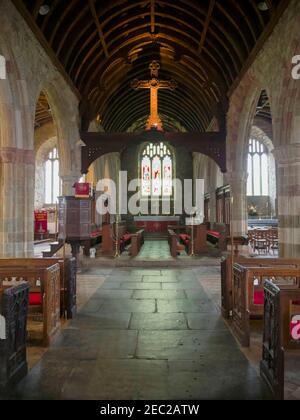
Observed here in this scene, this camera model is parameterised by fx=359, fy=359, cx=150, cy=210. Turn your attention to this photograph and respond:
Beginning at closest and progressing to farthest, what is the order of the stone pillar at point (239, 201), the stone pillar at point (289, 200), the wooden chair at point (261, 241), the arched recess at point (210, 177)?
the stone pillar at point (289, 200) < the stone pillar at point (239, 201) < the wooden chair at point (261, 241) < the arched recess at point (210, 177)

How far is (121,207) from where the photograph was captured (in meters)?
19.7

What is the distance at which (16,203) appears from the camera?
659 cm

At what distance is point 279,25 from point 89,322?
5.85 metres

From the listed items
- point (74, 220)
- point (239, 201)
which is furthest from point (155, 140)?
point (74, 220)

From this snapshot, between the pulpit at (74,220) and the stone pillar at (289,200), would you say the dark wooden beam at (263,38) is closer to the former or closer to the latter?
the stone pillar at (289,200)

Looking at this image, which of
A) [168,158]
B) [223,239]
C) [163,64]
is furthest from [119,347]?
[168,158]

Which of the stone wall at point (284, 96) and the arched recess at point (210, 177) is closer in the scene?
the stone wall at point (284, 96)

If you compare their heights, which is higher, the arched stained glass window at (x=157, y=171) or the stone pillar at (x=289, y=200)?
the arched stained glass window at (x=157, y=171)

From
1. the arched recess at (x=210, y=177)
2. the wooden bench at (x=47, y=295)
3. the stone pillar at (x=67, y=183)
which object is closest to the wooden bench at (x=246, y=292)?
the wooden bench at (x=47, y=295)

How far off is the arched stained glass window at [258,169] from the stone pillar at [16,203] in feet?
50.5

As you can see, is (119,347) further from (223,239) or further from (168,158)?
(168,158)

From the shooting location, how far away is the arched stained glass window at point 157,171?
20294 mm

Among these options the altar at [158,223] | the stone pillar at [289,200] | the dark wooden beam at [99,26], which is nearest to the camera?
the stone pillar at [289,200]

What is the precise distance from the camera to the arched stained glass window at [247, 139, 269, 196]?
Answer: 19.9m
